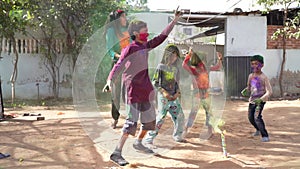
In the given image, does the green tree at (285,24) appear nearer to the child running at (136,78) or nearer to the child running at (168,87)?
the child running at (168,87)

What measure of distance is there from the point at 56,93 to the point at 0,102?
440 centimetres

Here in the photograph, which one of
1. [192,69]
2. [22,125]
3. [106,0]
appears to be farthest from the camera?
[106,0]

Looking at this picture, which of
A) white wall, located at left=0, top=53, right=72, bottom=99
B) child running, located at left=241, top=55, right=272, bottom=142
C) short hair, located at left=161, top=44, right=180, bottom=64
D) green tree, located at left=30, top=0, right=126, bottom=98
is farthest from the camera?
white wall, located at left=0, top=53, right=72, bottom=99

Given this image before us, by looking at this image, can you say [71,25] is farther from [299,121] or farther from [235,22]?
[299,121]

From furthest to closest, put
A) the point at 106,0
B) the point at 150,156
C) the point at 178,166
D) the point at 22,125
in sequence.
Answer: the point at 106,0, the point at 22,125, the point at 150,156, the point at 178,166

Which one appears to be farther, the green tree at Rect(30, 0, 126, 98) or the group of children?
the green tree at Rect(30, 0, 126, 98)

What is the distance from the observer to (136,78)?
3.91 metres

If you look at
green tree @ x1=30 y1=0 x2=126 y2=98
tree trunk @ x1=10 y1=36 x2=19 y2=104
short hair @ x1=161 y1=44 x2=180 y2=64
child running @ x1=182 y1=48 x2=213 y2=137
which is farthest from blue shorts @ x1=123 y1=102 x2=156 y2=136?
tree trunk @ x1=10 y1=36 x2=19 y2=104

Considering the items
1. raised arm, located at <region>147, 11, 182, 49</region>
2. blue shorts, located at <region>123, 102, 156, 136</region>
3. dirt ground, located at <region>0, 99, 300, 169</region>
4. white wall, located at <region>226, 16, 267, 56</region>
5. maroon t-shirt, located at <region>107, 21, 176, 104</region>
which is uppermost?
white wall, located at <region>226, 16, 267, 56</region>

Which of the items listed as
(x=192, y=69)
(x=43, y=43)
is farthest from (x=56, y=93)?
(x=192, y=69)

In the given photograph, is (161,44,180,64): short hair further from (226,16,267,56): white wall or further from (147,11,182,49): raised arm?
(226,16,267,56): white wall

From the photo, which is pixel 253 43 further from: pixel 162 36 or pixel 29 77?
pixel 162 36

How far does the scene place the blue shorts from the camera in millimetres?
3936

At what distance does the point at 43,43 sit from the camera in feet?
36.0
